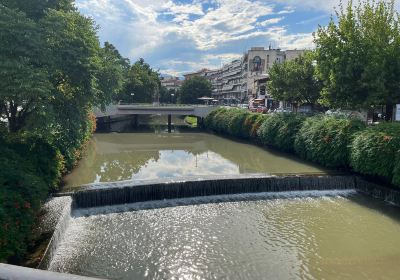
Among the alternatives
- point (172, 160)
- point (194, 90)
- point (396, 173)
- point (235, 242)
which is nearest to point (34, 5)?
point (235, 242)

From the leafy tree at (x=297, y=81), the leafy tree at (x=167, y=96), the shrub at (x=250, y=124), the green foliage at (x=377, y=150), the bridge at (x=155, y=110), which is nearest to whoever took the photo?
the green foliage at (x=377, y=150)

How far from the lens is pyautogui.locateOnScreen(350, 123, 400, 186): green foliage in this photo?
18219 mm

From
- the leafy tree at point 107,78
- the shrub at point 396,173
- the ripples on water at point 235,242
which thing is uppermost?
the leafy tree at point 107,78

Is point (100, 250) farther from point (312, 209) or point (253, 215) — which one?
point (312, 209)

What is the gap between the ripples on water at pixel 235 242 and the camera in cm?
1068

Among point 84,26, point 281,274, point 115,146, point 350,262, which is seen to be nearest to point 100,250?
point 281,274

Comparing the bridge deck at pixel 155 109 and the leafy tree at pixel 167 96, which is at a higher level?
the leafy tree at pixel 167 96

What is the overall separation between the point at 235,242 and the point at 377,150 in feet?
35.9

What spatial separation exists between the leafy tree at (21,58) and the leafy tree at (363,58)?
20.6m

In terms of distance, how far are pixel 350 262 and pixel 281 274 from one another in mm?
2741

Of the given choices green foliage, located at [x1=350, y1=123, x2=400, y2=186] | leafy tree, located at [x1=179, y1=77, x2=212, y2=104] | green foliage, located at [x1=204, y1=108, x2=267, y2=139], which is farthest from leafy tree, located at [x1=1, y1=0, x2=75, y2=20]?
leafy tree, located at [x1=179, y1=77, x2=212, y2=104]

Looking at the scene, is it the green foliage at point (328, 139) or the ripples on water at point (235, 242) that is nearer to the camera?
the ripples on water at point (235, 242)

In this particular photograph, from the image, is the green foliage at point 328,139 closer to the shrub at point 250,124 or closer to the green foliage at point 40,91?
Result: the shrub at point 250,124

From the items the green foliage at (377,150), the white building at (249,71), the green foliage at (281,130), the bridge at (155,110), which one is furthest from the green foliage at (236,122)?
the white building at (249,71)
